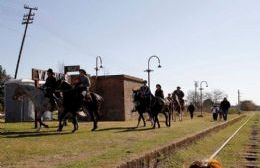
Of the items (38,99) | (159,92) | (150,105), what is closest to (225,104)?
(159,92)

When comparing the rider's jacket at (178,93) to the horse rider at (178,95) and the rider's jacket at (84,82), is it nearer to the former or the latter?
the horse rider at (178,95)

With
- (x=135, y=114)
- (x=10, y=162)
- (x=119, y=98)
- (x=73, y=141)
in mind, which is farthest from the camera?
(x=135, y=114)

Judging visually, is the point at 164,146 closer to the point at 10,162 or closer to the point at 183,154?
the point at 183,154

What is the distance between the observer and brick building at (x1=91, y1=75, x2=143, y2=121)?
39938 millimetres

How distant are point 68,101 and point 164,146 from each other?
587cm

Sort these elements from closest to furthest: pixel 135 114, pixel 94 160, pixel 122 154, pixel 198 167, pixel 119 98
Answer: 1. pixel 198 167
2. pixel 94 160
3. pixel 122 154
4. pixel 119 98
5. pixel 135 114

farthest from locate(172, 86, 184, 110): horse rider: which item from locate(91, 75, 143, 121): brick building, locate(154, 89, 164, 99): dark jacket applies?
locate(154, 89, 164, 99): dark jacket

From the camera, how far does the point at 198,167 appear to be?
5535mm

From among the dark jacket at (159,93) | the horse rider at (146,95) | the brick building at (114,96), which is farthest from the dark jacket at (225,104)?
the horse rider at (146,95)

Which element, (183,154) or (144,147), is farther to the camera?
(183,154)

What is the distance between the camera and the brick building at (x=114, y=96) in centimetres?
3994

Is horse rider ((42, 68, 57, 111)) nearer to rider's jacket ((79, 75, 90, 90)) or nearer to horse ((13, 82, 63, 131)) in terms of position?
horse ((13, 82, 63, 131))

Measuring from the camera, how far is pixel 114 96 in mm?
40438

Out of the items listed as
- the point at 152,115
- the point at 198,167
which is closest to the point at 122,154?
the point at 198,167
